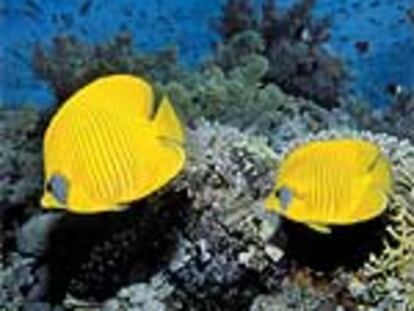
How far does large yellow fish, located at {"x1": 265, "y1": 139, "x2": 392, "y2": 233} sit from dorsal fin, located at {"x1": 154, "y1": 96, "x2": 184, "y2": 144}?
1.18 ft

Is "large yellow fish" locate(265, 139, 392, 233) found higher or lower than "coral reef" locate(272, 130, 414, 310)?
higher

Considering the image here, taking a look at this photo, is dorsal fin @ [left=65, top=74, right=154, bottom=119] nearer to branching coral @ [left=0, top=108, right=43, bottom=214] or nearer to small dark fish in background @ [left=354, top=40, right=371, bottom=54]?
branching coral @ [left=0, top=108, right=43, bottom=214]

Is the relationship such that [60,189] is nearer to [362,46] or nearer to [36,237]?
[36,237]

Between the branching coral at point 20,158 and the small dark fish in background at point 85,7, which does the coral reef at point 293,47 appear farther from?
the branching coral at point 20,158

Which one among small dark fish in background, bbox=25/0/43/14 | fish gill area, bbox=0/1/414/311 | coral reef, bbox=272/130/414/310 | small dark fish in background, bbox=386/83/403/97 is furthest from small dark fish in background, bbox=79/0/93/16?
coral reef, bbox=272/130/414/310

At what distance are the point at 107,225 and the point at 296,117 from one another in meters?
2.37

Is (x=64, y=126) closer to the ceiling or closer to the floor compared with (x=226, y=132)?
closer to the ceiling

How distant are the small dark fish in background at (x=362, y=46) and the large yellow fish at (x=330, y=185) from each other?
17.0ft

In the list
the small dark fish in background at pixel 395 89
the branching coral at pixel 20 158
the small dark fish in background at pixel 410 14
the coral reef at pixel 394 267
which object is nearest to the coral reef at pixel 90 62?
the branching coral at pixel 20 158

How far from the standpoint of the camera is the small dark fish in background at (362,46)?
7297mm

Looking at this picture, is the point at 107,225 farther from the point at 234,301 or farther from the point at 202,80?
the point at 202,80

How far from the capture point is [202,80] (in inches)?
207

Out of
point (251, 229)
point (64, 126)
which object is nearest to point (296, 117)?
point (251, 229)

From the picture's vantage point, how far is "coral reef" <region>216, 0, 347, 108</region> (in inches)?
253
